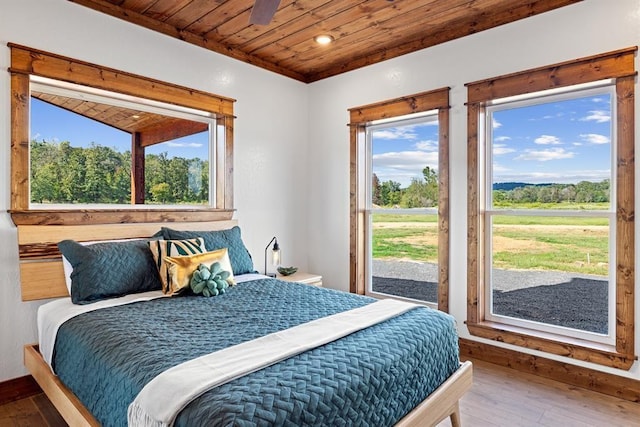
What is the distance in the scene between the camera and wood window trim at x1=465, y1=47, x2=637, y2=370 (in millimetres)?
2561

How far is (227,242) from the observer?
3170 mm

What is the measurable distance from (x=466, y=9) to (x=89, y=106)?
116 inches

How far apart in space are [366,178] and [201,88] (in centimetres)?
182

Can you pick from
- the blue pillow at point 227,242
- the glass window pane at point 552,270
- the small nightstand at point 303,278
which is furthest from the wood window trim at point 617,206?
the blue pillow at point 227,242

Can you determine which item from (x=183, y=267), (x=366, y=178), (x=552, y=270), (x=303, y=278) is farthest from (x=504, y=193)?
(x=183, y=267)

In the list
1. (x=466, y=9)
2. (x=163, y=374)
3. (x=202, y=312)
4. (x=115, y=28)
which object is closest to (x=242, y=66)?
(x=115, y=28)

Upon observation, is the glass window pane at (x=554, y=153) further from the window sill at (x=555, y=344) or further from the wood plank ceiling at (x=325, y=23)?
the window sill at (x=555, y=344)

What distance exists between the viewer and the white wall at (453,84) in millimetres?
2695

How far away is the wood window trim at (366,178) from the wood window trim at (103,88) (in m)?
1.24

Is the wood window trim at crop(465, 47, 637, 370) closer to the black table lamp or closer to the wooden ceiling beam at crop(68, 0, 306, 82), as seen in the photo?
the black table lamp

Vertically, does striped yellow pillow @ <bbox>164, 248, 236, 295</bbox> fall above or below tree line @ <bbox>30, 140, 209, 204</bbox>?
below

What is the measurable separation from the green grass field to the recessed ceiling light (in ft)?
5.89

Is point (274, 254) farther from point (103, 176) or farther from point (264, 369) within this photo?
point (264, 369)

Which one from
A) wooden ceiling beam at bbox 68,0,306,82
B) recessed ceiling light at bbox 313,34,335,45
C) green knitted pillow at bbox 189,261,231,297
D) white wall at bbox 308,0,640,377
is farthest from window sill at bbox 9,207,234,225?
recessed ceiling light at bbox 313,34,335,45
